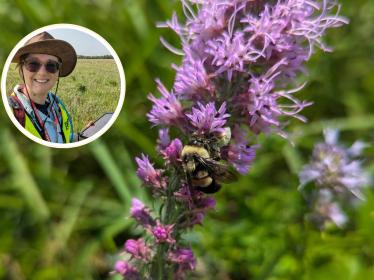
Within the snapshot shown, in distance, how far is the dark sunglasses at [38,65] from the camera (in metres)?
1.71

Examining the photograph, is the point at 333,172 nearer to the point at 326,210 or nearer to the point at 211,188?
the point at 326,210

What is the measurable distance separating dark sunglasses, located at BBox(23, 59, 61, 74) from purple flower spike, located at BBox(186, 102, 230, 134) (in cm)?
65

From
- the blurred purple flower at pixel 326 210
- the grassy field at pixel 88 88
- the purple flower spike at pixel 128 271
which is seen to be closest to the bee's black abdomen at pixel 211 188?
the purple flower spike at pixel 128 271

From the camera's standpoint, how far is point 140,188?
7.97 ft

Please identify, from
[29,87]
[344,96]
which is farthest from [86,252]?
[344,96]

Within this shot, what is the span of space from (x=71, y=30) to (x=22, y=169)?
3.27 ft

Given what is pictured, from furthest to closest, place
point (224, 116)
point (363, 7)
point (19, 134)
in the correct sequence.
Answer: point (363, 7) < point (19, 134) < point (224, 116)

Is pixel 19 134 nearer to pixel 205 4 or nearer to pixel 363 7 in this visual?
pixel 205 4

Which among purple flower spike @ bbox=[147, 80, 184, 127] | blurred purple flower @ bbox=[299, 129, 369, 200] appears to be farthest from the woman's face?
blurred purple flower @ bbox=[299, 129, 369, 200]

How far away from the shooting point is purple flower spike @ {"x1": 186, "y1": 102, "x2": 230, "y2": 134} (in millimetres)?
1183

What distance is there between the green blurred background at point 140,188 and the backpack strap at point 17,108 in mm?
514

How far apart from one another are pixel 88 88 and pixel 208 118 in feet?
2.38

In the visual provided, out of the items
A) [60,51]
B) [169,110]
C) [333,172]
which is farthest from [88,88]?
[333,172]

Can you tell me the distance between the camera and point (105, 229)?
247 cm
